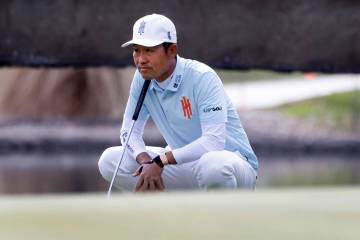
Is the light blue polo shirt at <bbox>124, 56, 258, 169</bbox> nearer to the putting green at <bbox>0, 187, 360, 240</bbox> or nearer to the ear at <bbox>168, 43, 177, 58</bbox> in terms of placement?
the ear at <bbox>168, 43, 177, 58</bbox>

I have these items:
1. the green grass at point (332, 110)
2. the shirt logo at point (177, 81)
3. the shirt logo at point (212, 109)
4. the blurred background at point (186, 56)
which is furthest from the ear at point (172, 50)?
the green grass at point (332, 110)

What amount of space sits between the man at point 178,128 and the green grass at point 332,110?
54.0ft

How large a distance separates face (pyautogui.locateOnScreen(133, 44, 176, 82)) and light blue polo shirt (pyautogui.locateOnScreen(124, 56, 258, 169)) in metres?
0.05

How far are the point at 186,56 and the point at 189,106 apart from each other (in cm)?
428

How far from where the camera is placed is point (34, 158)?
74.9 feet

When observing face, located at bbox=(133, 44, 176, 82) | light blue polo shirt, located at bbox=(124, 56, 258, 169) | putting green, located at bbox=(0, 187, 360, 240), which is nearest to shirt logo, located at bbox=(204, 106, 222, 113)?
light blue polo shirt, located at bbox=(124, 56, 258, 169)

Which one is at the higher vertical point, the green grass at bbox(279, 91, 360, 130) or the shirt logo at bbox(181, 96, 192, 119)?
the shirt logo at bbox(181, 96, 192, 119)

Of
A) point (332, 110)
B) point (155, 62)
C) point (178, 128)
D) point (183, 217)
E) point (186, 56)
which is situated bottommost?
point (332, 110)

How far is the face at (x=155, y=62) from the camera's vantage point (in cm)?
841

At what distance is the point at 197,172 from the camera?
8.38 meters

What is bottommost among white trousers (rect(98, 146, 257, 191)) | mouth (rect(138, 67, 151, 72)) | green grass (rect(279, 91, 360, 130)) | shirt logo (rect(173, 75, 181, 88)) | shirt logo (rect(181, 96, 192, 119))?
green grass (rect(279, 91, 360, 130))

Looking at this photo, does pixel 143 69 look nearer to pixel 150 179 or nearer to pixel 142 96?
pixel 142 96

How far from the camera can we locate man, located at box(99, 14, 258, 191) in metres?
8.28

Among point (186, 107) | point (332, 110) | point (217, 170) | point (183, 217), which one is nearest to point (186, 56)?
point (186, 107)
